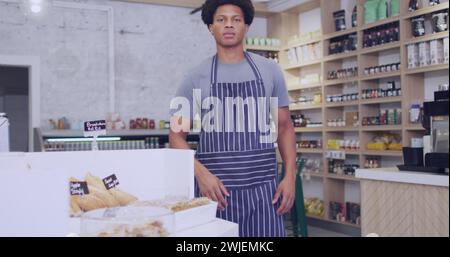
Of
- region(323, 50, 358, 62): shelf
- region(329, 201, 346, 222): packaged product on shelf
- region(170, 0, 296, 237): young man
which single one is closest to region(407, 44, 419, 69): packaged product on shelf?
region(323, 50, 358, 62): shelf

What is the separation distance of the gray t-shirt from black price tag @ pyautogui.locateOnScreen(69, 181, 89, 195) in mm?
862

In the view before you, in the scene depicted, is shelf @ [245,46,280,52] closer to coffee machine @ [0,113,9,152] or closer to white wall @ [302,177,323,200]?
white wall @ [302,177,323,200]

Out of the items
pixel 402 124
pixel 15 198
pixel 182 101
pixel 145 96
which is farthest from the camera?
pixel 145 96

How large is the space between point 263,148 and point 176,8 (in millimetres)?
5289

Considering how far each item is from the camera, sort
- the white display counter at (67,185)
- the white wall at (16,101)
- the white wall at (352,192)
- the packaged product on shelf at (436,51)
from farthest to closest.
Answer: the white wall at (352,192) < the white wall at (16,101) < the packaged product on shelf at (436,51) < the white display counter at (67,185)

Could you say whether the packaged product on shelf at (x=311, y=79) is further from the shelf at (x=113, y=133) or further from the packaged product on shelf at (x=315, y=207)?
the shelf at (x=113, y=133)

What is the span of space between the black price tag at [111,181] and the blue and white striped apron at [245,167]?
66 cm

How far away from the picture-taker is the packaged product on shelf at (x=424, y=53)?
519 cm

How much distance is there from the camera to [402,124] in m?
5.50

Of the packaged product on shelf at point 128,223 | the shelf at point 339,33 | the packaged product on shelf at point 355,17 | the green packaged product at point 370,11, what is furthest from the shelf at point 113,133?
the packaged product on shelf at point 128,223

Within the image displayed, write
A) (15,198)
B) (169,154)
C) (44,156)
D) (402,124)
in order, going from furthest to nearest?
(402,124) → (169,154) → (44,156) → (15,198)

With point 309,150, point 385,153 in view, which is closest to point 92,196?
point 385,153

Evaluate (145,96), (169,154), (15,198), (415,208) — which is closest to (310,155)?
(145,96)
